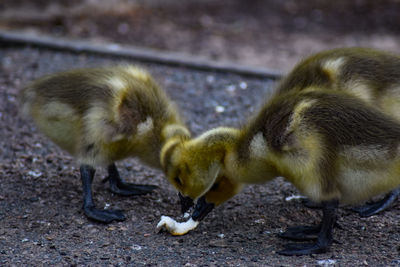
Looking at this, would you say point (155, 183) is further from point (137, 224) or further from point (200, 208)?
point (200, 208)

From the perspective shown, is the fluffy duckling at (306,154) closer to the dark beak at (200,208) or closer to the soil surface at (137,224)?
the dark beak at (200,208)

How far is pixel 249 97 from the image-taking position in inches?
213

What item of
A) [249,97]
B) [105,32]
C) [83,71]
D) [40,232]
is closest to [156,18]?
[105,32]

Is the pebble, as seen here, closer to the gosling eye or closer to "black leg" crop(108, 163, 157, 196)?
the gosling eye

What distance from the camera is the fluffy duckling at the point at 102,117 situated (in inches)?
132

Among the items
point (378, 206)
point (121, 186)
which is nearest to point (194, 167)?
point (121, 186)

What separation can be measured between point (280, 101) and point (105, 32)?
15.6 feet

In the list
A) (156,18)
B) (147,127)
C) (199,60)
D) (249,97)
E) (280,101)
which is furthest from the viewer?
(156,18)

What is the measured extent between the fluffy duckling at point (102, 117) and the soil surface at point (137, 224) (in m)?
0.20

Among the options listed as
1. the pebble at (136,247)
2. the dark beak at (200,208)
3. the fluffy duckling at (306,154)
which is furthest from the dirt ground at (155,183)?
the fluffy duckling at (306,154)

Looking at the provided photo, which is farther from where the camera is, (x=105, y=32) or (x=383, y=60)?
(x=105, y=32)

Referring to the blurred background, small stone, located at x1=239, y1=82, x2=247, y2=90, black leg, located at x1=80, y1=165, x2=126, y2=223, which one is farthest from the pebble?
the blurred background

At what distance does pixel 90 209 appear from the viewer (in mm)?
3395

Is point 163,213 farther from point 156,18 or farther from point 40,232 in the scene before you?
point 156,18
